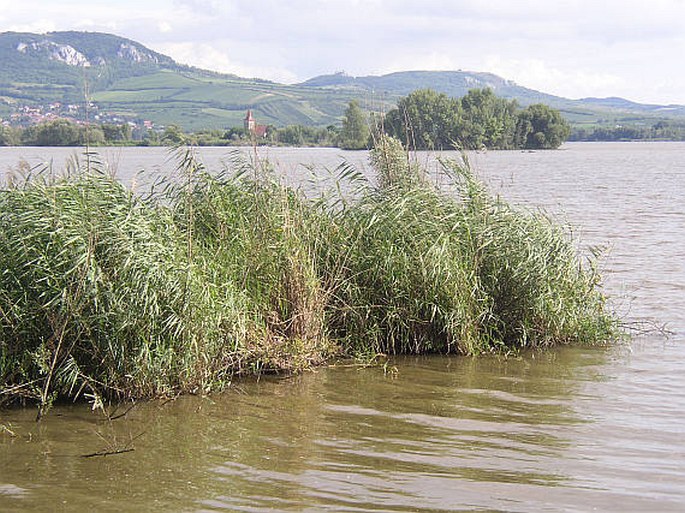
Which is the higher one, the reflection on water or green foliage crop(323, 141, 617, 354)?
green foliage crop(323, 141, 617, 354)

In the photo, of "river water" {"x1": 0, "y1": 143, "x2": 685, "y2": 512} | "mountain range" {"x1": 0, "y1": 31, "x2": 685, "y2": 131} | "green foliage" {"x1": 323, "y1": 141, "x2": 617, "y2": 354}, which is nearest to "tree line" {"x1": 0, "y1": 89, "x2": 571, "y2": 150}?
"green foliage" {"x1": 323, "y1": 141, "x2": 617, "y2": 354}

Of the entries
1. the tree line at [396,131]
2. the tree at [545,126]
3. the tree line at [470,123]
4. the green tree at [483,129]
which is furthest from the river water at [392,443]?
the tree at [545,126]

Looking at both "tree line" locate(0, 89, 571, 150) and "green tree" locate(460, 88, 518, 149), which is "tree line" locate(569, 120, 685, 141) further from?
"green tree" locate(460, 88, 518, 149)

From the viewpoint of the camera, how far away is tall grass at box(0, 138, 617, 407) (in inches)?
344

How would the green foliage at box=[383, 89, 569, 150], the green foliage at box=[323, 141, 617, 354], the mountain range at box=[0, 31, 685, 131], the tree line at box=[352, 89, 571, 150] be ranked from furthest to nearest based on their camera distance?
the mountain range at box=[0, 31, 685, 131], the green foliage at box=[383, 89, 569, 150], the tree line at box=[352, 89, 571, 150], the green foliage at box=[323, 141, 617, 354]

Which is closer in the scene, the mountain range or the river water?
the river water

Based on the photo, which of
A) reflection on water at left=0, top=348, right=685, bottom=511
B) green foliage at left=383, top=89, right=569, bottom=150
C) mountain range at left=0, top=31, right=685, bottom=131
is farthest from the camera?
mountain range at left=0, top=31, right=685, bottom=131

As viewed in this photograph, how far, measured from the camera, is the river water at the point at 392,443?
659cm

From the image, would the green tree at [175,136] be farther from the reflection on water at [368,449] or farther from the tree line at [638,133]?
the tree line at [638,133]

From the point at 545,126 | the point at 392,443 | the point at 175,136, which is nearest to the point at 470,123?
the point at 175,136

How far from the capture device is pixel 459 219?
39.1 feet

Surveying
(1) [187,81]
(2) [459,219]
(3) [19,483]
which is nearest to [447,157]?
(2) [459,219]

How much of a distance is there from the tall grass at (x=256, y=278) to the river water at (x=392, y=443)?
406mm

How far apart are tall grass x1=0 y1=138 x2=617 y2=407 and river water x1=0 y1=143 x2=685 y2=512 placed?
0.41 m
